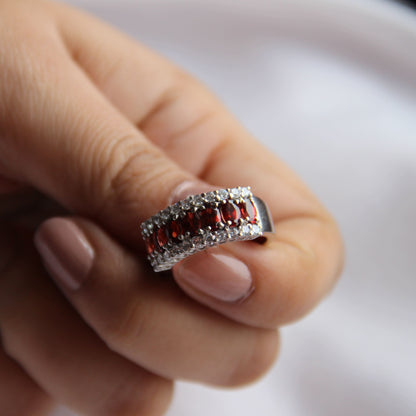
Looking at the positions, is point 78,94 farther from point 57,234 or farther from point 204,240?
point 204,240

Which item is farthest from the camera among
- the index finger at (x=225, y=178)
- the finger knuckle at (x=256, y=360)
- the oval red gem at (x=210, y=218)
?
the finger knuckle at (x=256, y=360)

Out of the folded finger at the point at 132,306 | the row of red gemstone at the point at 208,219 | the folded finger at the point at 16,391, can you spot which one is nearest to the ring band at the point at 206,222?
the row of red gemstone at the point at 208,219

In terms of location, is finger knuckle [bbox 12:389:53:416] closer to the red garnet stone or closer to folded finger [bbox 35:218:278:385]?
folded finger [bbox 35:218:278:385]

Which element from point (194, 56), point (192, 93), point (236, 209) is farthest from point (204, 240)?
point (194, 56)

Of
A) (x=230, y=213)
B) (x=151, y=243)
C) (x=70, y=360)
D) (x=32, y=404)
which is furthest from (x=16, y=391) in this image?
(x=230, y=213)

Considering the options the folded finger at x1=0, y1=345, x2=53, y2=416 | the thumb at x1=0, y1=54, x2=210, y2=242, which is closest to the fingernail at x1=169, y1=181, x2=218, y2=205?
the thumb at x1=0, y1=54, x2=210, y2=242

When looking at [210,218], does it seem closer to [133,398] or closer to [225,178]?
[225,178]

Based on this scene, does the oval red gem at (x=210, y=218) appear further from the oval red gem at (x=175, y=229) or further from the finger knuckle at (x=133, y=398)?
the finger knuckle at (x=133, y=398)

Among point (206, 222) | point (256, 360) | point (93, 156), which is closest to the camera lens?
point (206, 222)
